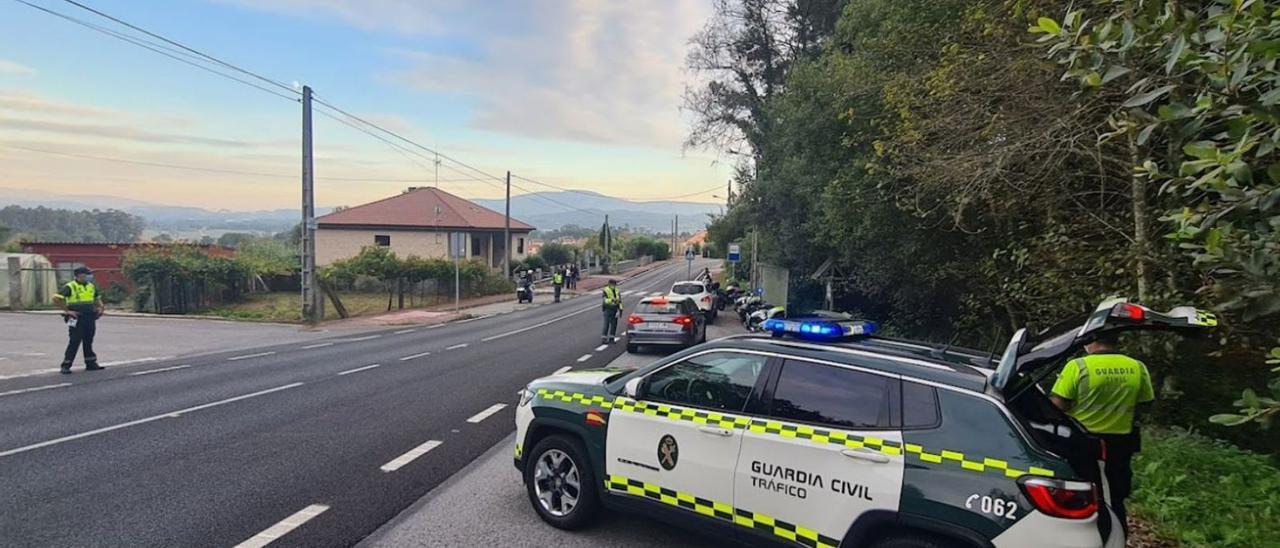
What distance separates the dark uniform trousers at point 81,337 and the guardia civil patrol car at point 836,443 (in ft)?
34.9

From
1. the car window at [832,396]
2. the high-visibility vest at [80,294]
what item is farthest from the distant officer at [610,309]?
the car window at [832,396]

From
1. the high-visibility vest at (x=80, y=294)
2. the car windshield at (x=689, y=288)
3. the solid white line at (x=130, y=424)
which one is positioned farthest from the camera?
the car windshield at (x=689, y=288)

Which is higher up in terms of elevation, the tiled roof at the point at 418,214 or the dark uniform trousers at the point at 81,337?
the tiled roof at the point at 418,214

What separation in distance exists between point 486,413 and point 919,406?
6308 mm

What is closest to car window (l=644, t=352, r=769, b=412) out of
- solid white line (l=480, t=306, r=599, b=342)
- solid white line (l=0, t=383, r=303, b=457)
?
solid white line (l=0, t=383, r=303, b=457)

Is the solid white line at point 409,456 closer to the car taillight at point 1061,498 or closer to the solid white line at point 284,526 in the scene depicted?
the solid white line at point 284,526

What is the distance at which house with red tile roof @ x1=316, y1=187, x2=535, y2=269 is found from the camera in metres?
45.1

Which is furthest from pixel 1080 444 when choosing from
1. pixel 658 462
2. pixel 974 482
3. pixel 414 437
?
pixel 414 437

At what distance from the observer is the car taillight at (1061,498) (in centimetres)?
307

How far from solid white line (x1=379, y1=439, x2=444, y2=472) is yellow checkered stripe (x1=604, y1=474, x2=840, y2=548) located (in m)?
2.56

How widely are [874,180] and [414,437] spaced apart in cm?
1011

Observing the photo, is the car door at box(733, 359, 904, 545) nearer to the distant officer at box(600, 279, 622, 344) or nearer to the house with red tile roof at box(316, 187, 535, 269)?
the distant officer at box(600, 279, 622, 344)

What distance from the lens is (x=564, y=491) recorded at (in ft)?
16.4

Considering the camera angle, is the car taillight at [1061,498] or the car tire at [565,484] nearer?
the car taillight at [1061,498]
